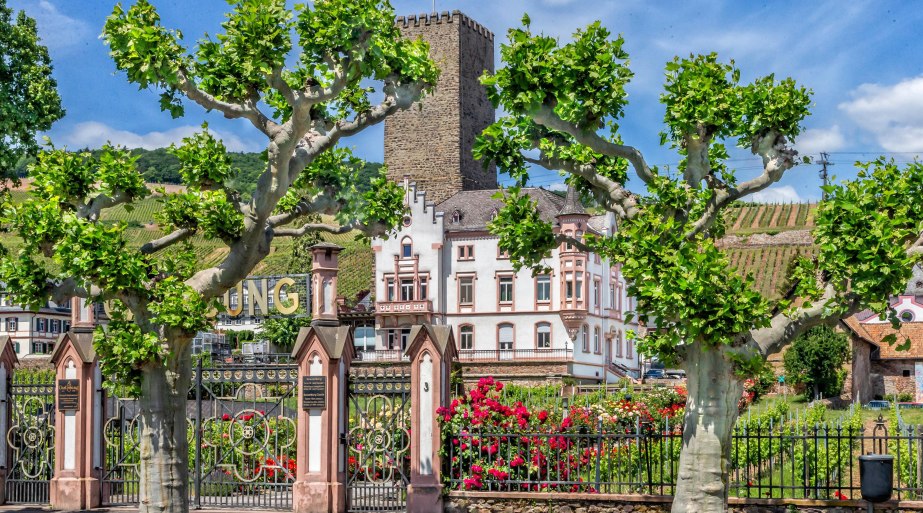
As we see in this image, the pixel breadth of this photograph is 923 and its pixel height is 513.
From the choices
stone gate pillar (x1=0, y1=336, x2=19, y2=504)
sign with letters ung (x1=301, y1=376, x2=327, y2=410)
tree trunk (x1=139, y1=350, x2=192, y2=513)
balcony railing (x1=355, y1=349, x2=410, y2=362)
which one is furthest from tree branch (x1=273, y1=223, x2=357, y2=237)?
balcony railing (x1=355, y1=349, x2=410, y2=362)

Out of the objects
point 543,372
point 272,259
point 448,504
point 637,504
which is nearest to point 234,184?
point 448,504

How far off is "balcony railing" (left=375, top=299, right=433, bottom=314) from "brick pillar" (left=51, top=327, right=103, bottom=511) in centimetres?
4890

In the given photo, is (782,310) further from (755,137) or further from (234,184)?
(234,184)

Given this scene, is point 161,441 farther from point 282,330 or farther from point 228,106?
point 282,330

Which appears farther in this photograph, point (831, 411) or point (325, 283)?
point (831, 411)

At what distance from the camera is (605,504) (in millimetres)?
17703

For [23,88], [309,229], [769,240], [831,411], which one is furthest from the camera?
[769,240]

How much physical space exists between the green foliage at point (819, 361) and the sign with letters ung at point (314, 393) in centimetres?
4165

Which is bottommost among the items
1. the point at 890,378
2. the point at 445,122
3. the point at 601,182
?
the point at 890,378

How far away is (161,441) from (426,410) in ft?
15.3

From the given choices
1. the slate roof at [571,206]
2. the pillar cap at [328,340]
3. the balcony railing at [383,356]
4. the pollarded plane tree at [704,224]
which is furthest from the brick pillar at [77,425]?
the slate roof at [571,206]

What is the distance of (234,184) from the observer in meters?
18.7

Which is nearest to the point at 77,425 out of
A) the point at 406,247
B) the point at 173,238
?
the point at 173,238

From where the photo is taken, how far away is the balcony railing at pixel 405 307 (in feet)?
228
